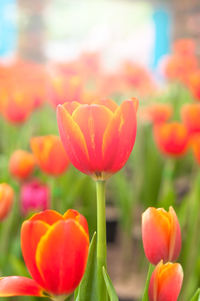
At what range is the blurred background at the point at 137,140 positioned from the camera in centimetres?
77

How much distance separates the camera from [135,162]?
1229 mm

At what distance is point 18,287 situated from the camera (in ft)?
0.98

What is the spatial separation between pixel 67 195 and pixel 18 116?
208mm

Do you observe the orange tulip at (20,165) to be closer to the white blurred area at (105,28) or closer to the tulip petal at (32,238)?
the tulip petal at (32,238)

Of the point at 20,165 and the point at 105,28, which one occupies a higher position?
the point at 105,28

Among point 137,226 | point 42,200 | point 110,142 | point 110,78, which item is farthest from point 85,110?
point 110,78

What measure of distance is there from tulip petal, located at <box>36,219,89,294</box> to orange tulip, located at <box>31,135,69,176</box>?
1.10 ft

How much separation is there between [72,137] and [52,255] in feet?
0.23

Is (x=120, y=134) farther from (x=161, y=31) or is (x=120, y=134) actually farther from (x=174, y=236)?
(x=161, y=31)

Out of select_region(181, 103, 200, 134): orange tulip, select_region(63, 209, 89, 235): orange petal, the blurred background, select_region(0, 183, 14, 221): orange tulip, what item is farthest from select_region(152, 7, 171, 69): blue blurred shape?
select_region(63, 209, 89, 235): orange petal

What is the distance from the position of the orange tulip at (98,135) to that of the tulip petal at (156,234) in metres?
0.04

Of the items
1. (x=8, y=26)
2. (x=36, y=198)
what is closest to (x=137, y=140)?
(x=36, y=198)

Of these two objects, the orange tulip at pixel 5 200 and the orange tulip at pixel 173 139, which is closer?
the orange tulip at pixel 5 200

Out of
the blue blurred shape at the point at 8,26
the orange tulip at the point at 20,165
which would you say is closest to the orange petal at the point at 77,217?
the orange tulip at the point at 20,165
